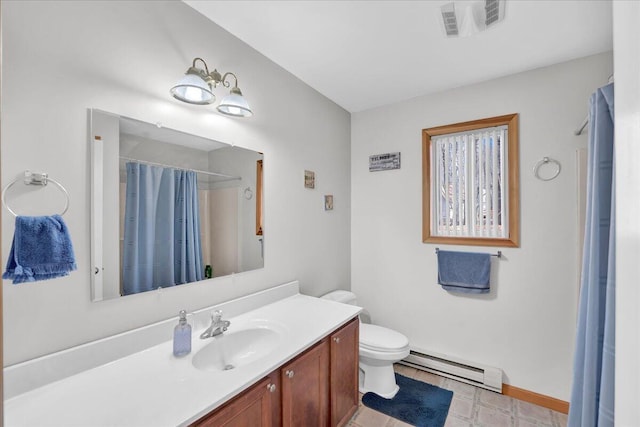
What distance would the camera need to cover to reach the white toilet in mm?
1979

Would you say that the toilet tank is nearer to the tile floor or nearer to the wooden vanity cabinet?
the wooden vanity cabinet

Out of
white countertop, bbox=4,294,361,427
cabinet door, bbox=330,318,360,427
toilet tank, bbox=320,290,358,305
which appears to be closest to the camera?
white countertop, bbox=4,294,361,427

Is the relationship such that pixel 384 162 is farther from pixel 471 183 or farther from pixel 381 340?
pixel 381 340

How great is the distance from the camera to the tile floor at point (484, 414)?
1855mm

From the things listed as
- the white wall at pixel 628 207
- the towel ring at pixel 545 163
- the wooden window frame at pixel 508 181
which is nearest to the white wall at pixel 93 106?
the wooden window frame at pixel 508 181

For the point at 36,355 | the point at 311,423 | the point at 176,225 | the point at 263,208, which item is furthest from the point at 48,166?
the point at 311,423

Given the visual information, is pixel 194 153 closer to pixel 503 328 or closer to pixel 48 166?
pixel 48 166

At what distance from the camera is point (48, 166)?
105 cm

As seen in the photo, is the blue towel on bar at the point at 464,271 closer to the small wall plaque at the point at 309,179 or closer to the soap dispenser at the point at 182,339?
the small wall plaque at the point at 309,179

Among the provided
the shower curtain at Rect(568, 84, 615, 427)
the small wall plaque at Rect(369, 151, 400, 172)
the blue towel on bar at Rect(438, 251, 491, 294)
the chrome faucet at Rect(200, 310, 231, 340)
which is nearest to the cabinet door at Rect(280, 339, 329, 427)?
the chrome faucet at Rect(200, 310, 231, 340)

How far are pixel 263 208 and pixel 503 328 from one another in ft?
6.53

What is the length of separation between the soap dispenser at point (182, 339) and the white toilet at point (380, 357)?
1.25 m

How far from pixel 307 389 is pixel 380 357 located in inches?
30.2

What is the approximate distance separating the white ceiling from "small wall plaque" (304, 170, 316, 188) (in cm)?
72
